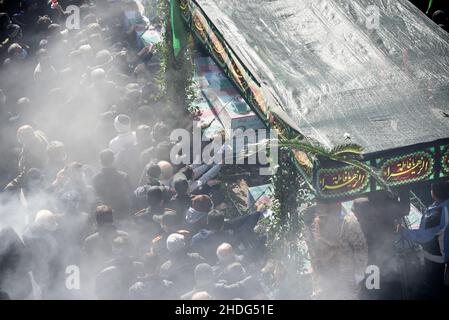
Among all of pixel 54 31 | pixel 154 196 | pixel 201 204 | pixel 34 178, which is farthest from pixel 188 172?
pixel 54 31

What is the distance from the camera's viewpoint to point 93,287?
7.36 metres

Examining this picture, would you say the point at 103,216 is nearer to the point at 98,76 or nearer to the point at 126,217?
the point at 126,217

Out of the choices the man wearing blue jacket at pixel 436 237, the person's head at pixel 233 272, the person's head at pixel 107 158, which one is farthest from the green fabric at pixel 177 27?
the man wearing blue jacket at pixel 436 237

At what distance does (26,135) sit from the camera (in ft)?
29.6

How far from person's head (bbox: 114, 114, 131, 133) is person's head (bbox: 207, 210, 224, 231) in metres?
2.51

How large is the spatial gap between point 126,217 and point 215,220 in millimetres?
1565

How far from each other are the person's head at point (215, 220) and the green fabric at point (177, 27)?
3.29m

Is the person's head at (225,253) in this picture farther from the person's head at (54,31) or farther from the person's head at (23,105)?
the person's head at (54,31)

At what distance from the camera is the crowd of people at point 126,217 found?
23.5ft

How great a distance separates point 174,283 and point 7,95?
6.67m

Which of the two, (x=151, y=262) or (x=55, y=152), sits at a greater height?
(x=55, y=152)

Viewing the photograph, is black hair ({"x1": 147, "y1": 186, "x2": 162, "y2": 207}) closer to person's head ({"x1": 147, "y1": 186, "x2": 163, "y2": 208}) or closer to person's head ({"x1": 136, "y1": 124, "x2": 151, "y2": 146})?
person's head ({"x1": 147, "y1": 186, "x2": 163, "y2": 208})

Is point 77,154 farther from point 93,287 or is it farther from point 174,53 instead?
point 93,287

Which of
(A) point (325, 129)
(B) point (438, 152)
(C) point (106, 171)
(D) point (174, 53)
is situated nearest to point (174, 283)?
(C) point (106, 171)
